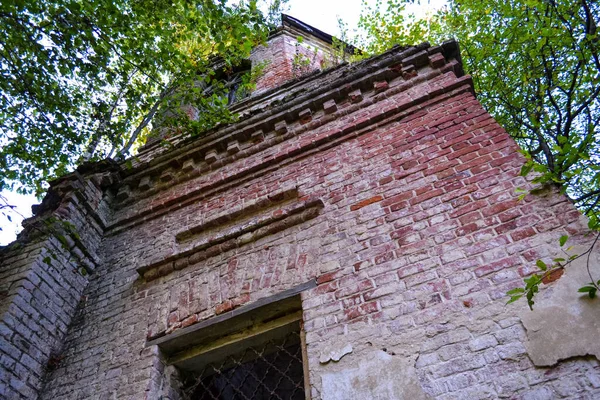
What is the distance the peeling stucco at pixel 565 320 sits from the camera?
2.21m

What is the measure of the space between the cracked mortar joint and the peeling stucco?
105 centimetres

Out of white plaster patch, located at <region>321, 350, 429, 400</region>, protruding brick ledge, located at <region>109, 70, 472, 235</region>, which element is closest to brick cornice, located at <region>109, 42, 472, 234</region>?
protruding brick ledge, located at <region>109, 70, 472, 235</region>

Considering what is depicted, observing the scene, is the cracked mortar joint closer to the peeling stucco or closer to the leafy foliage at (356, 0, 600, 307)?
the peeling stucco

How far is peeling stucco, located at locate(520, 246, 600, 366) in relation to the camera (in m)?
2.21

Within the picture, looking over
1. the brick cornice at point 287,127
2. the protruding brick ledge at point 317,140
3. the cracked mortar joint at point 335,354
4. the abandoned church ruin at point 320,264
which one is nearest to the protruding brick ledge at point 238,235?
the abandoned church ruin at point 320,264

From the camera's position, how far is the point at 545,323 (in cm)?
235

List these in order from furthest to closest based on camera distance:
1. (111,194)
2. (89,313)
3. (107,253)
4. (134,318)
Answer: (111,194)
(107,253)
(89,313)
(134,318)

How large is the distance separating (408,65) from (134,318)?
3.84 metres

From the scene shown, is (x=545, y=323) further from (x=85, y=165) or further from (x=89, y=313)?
(x=85, y=165)

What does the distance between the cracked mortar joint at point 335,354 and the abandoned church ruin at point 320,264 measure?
0.01 meters

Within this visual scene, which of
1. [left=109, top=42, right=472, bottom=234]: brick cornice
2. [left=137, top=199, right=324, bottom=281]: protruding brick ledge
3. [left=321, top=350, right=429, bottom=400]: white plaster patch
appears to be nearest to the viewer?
[left=321, top=350, right=429, bottom=400]: white plaster patch

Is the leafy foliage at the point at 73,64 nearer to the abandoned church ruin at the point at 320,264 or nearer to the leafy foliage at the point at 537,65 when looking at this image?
the abandoned church ruin at the point at 320,264

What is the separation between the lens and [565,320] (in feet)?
7.61

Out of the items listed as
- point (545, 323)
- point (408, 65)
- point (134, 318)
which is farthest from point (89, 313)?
point (408, 65)
